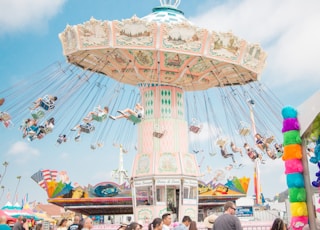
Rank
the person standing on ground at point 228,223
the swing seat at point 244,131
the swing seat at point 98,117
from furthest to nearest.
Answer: the swing seat at point 244,131 < the swing seat at point 98,117 < the person standing on ground at point 228,223

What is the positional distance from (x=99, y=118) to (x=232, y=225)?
40.0 ft

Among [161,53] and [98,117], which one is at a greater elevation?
[161,53]

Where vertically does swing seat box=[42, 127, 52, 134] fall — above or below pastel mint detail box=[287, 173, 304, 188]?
above

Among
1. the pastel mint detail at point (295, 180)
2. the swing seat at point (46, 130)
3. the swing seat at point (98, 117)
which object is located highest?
the swing seat at point (98, 117)

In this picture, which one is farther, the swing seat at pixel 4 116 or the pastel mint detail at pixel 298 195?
the swing seat at pixel 4 116

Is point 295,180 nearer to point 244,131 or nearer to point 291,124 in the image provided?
point 291,124

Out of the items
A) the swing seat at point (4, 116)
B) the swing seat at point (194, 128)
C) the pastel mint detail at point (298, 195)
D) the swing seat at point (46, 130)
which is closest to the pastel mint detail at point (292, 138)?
the pastel mint detail at point (298, 195)

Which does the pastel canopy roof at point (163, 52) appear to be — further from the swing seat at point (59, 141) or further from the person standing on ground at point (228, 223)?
the person standing on ground at point (228, 223)

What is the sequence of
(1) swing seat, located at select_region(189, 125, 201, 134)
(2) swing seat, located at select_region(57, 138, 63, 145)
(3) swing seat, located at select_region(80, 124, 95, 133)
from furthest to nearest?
(1) swing seat, located at select_region(189, 125, 201, 134) → (2) swing seat, located at select_region(57, 138, 63, 145) → (3) swing seat, located at select_region(80, 124, 95, 133)

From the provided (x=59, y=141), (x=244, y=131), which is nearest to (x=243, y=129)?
(x=244, y=131)

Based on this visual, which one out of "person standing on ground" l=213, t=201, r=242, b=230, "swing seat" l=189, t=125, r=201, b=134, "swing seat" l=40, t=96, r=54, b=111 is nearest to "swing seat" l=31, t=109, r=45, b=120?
"swing seat" l=40, t=96, r=54, b=111

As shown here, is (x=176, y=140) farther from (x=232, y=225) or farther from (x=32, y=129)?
(x=232, y=225)

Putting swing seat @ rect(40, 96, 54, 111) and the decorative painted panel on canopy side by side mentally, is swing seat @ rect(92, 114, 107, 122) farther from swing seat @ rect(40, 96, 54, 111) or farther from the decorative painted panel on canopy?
the decorative painted panel on canopy

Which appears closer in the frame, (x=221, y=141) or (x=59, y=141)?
(x=59, y=141)
